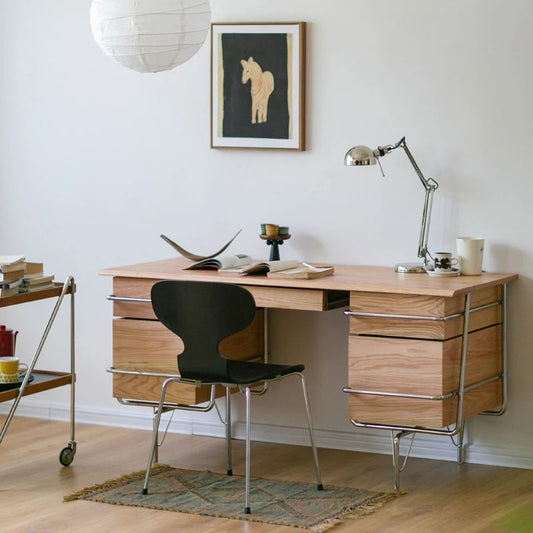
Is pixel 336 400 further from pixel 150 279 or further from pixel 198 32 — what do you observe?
pixel 198 32

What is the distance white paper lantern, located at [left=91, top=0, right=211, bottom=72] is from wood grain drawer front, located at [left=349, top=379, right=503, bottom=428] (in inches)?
48.8

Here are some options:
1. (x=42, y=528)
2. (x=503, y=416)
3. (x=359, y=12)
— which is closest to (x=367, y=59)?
(x=359, y=12)

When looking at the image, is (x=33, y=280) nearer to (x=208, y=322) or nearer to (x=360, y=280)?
(x=208, y=322)

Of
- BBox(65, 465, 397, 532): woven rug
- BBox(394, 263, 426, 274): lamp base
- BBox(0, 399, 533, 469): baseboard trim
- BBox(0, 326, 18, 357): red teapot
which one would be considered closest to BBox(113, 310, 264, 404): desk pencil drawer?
BBox(65, 465, 397, 532): woven rug

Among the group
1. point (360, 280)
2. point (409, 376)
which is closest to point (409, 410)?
point (409, 376)

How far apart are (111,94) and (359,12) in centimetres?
112

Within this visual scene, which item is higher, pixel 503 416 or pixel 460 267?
pixel 460 267

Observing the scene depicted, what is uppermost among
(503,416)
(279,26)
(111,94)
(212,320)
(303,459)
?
(279,26)

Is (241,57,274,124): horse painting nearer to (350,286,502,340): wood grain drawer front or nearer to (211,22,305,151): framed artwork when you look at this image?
(211,22,305,151): framed artwork

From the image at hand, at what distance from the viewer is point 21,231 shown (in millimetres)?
4008

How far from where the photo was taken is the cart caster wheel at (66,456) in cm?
321

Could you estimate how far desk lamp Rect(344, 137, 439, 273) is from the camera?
309 centimetres

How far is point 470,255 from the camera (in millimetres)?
3043

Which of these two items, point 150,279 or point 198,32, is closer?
point 198,32
